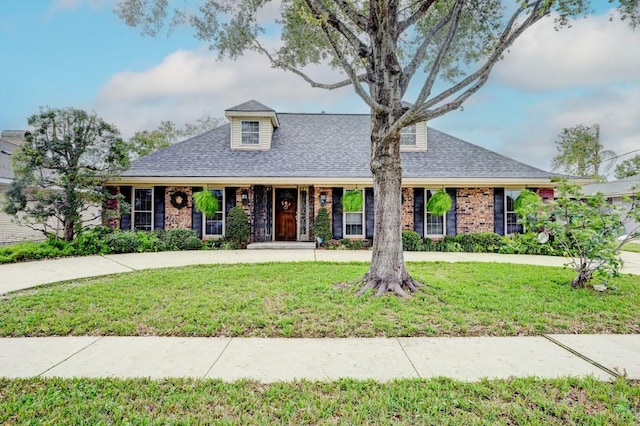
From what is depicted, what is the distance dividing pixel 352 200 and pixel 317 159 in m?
2.40

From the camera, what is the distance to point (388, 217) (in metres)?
5.75

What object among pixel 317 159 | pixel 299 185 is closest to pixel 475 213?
pixel 317 159

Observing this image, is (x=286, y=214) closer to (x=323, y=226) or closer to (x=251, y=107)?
(x=323, y=226)

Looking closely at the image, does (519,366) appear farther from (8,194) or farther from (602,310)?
(8,194)

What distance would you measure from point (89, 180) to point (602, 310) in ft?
41.7

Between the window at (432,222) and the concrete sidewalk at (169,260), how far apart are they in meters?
1.62

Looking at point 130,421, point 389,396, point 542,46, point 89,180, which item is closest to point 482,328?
point 389,396

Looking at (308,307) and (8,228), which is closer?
(308,307)

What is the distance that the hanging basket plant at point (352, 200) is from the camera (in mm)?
11883

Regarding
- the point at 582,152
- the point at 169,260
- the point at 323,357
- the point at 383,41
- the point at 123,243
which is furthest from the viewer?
the point at 582,152

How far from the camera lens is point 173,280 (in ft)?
21.4

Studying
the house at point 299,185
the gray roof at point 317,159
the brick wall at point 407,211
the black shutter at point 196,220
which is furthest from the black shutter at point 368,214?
the black shutter at point 196,220

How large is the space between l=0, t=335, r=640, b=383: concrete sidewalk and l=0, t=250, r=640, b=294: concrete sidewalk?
12.7 ft

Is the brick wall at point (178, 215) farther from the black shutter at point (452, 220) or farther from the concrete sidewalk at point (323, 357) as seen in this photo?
the black shutter at point (452, 220)
